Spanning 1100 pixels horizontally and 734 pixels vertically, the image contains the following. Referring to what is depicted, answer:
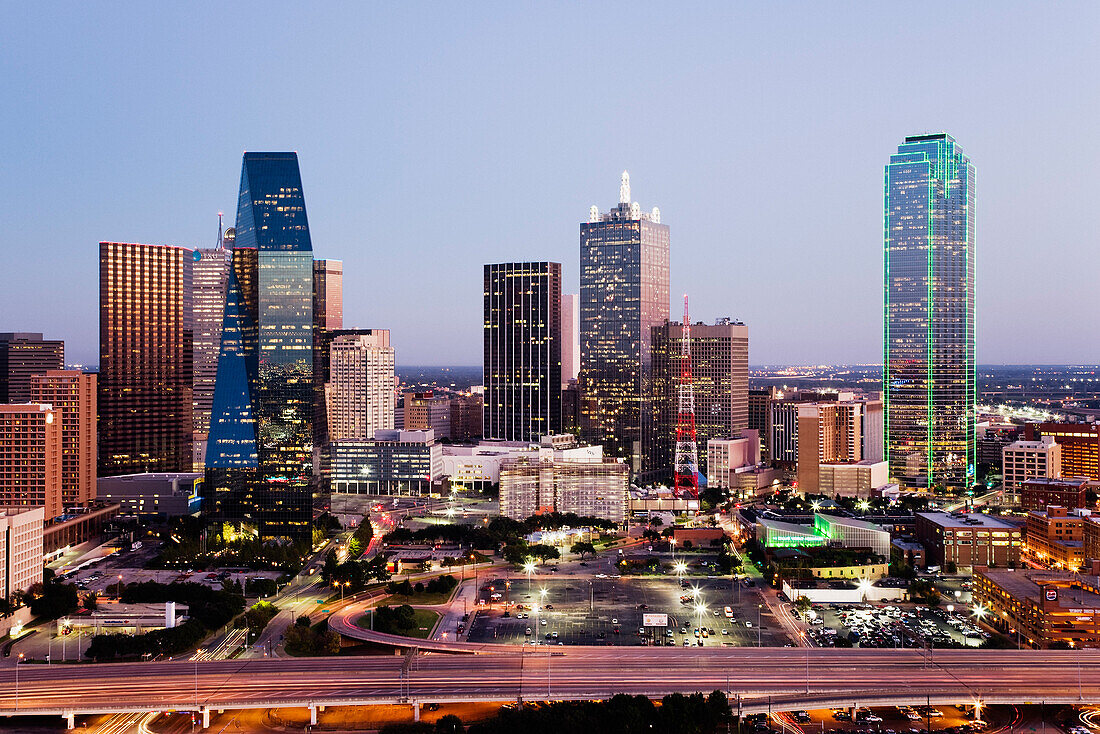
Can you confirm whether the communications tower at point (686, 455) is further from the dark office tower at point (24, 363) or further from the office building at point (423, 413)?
the dark office tower at point (24, 363)

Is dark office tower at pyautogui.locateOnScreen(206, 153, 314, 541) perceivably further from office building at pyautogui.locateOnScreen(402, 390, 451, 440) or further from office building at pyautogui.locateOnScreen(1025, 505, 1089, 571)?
office building at pyautogui.locateOnScreen(402, 390, 451, 440)

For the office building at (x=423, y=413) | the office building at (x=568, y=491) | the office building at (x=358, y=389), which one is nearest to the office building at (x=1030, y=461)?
the office building at (x=568, y=491)

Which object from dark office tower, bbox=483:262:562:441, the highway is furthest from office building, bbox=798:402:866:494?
the highway

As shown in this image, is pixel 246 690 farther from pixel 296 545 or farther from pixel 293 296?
pixel 293 296

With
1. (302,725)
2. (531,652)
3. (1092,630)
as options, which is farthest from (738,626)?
(302,725)

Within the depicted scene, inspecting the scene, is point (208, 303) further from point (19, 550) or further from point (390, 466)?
point (19, 550)

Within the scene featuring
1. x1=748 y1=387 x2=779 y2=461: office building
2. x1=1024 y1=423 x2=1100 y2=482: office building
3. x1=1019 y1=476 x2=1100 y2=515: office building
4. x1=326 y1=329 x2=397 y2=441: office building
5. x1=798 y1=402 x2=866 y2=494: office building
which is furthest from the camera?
x1=326 y1=329 x2=397 y2=441: office building
